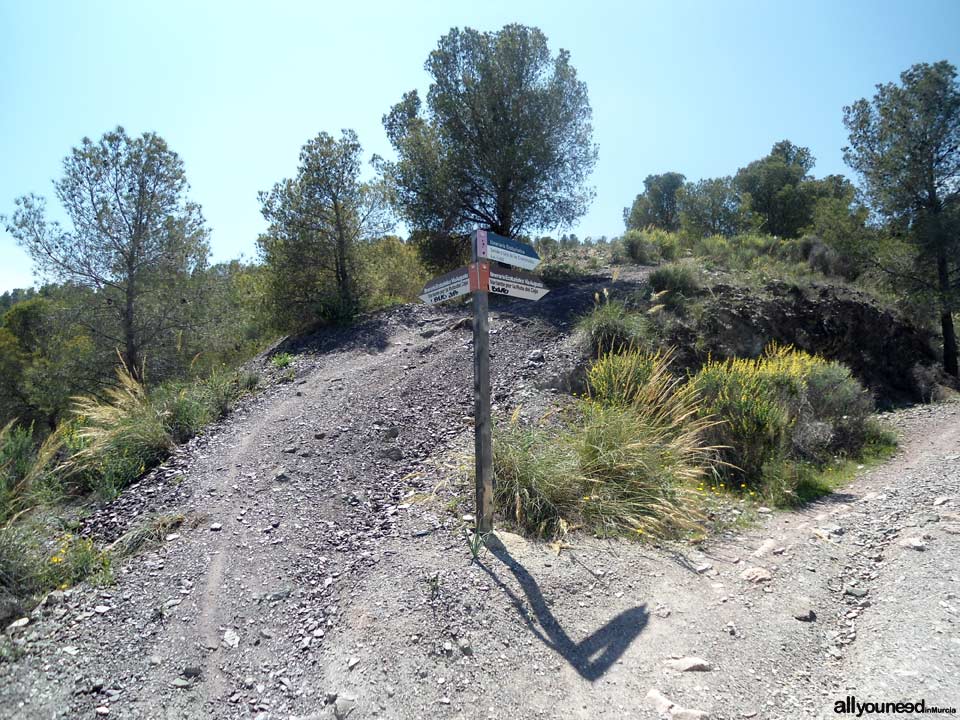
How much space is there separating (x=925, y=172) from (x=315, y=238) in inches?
603

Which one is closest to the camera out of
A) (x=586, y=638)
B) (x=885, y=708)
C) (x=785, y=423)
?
(x=885, y=708)

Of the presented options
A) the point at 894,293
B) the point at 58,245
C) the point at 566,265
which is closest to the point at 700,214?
the point at 894,293

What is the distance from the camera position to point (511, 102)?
45.7 ft

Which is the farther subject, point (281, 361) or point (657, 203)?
point (657, 203)

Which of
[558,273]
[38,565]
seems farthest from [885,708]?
[558,273]

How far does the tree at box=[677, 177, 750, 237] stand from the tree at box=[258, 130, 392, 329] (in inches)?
819

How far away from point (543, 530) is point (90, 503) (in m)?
4.53

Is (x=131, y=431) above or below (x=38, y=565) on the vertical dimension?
above

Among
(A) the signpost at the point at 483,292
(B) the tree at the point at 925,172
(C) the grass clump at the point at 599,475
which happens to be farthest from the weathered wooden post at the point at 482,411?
(B) the tree at the point at 925,172

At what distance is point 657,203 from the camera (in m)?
36.3

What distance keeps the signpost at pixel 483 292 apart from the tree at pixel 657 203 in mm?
33210

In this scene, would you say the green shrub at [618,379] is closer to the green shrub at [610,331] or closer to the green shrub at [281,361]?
A: the green shrub at [610,331]

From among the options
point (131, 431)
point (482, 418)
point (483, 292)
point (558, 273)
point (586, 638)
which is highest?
point (558, 273)

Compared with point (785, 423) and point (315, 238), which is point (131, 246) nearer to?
point (315, 238)
